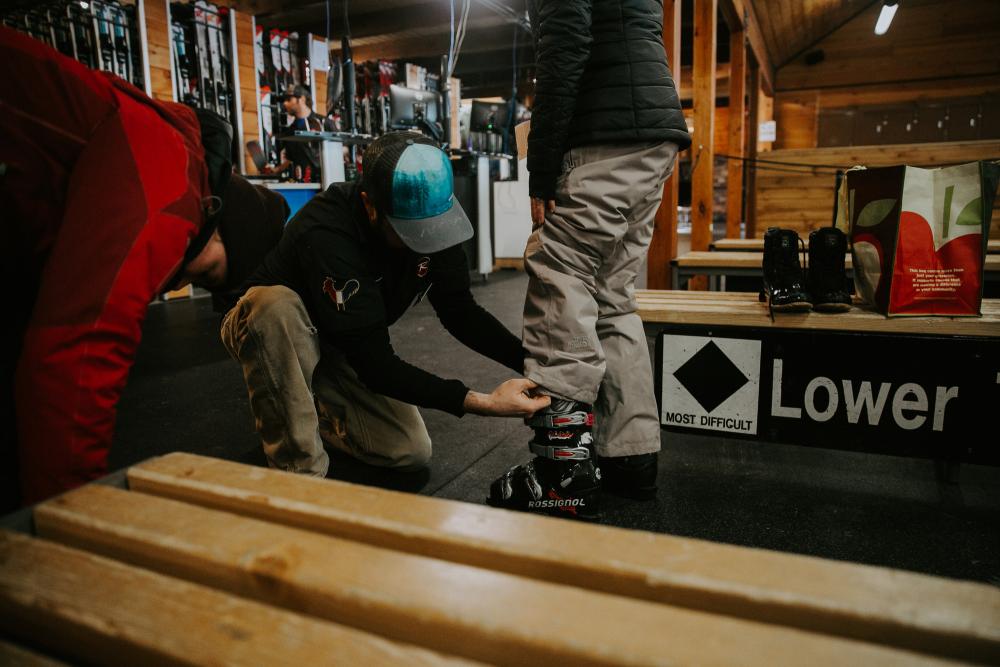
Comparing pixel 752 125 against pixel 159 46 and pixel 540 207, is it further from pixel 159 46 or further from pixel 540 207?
pixel 540 207

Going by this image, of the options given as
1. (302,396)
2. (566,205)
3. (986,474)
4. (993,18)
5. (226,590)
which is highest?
(993,18)

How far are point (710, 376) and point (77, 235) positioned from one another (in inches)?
67.4

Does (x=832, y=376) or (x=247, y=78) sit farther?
(x=247, y=78)

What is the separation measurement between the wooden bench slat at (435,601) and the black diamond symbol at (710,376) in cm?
149

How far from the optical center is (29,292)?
3.47 ft

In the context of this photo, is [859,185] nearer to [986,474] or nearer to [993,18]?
[986,474]

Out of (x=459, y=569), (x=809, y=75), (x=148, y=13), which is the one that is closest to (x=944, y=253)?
(x=459, y=569)

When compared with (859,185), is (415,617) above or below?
below

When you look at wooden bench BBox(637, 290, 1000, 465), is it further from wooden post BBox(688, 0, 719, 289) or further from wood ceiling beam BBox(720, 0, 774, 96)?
wood ceiling beam BBox(720, 0, 774, 96)

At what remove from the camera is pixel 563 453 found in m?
1.67

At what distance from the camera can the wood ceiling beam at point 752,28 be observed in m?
5.84

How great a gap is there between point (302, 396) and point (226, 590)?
125 centimetres

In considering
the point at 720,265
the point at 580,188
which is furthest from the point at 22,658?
the point at 720,265

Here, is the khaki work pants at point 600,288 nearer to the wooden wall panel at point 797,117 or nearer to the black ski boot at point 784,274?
the black ski boot at point 784,274
